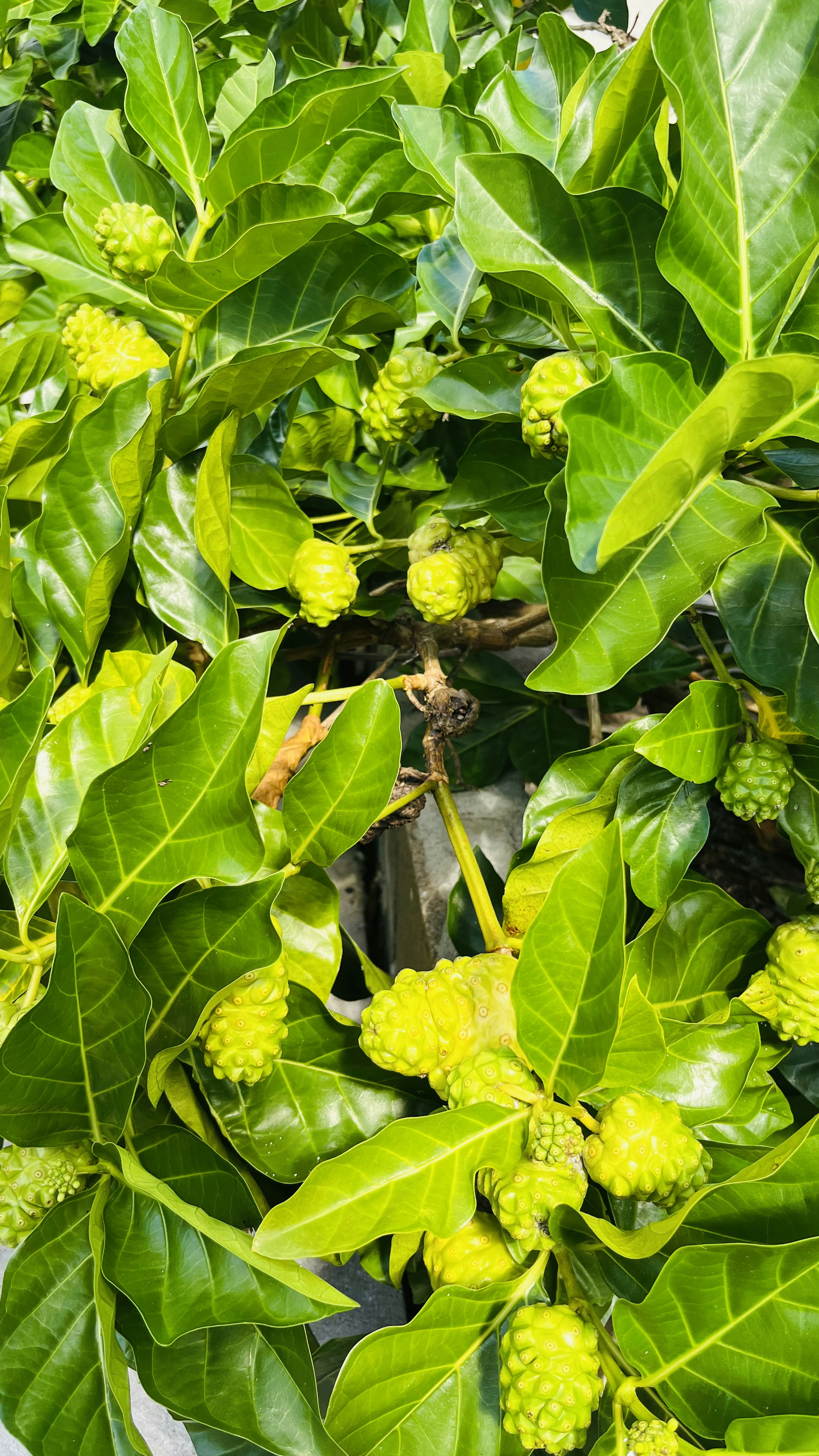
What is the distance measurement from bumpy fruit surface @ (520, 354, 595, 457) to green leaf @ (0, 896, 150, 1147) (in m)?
0.31

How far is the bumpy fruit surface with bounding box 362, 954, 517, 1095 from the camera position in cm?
48

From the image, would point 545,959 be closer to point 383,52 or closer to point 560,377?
point 560,377

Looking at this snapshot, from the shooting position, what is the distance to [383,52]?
35.3 inches

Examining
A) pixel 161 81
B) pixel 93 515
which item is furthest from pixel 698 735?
pixel 161 81

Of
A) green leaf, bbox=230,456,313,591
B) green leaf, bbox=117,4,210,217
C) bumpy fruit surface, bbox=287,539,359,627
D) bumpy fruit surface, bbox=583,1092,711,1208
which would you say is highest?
green leaf, bbox=117,4,210,217

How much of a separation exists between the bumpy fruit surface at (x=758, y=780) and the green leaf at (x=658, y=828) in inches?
0.9

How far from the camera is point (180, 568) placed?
599 mm

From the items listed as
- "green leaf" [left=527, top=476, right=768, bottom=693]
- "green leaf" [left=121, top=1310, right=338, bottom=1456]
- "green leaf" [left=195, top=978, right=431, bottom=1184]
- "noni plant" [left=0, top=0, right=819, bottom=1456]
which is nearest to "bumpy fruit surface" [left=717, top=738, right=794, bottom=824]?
"noni plant" [left=0, top=0, right=819, bottom=1456]

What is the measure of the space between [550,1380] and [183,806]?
285 mm

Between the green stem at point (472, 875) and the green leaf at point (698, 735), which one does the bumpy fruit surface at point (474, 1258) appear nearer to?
the green stem at point (472, 875)

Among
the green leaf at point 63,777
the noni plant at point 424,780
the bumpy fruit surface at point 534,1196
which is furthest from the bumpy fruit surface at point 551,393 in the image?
the bumpy fruit surface at point 534,1196

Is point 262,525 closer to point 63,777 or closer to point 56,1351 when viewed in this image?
point 63,777

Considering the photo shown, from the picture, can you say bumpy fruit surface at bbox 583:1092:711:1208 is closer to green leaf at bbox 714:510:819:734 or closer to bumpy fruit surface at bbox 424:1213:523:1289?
bumpy fruit surface at bbox 424:1213:523:1289

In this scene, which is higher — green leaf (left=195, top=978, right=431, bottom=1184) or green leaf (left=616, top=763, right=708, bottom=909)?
green leaf (left=616, top=763, right=708, bottom=909)
